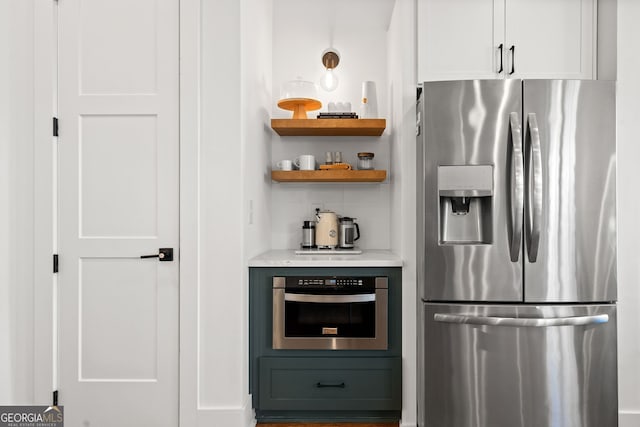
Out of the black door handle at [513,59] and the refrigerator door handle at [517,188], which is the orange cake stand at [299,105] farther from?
the refrigerator door handle at [517,188]

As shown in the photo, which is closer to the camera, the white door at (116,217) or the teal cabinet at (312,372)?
the white door at (116,217)

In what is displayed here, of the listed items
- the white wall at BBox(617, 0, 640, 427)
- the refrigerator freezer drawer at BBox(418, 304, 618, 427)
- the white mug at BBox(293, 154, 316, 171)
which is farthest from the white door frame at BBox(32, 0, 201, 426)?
the white wall at BBox(617, 0, 640, 427)

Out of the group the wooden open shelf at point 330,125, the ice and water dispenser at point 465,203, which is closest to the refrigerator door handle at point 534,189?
the ice and water dispenser at point 465,203

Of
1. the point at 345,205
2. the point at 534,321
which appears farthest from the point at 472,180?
the point at 345,205

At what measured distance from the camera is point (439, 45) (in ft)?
7.49

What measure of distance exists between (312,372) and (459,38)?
1.96 m

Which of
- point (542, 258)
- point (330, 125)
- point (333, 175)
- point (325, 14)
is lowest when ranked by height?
point (542, 258)

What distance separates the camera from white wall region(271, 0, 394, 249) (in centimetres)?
307

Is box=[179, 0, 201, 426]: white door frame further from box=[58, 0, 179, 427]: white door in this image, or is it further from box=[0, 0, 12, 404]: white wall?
box=[0, 0, 12, 404]: white wall

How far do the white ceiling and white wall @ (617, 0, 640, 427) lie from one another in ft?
5.04

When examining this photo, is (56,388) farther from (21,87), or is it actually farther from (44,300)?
(21,87)

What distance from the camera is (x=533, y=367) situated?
203 centimetres

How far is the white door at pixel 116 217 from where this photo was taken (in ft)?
7.11

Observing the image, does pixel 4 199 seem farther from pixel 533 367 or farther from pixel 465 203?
pixel 533 367
